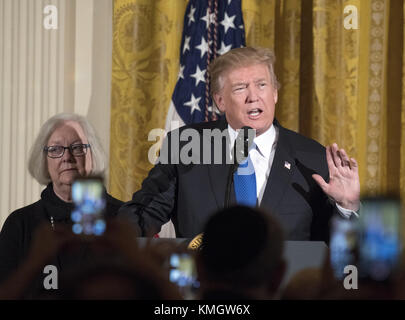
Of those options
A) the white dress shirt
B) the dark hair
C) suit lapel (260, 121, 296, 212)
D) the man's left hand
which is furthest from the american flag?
the dark hair

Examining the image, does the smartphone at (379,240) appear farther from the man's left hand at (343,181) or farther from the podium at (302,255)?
the man's left hand at (343,181)

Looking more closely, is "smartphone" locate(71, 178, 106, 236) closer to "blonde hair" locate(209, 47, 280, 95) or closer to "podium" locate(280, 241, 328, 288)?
"podium" locate(280, 241, 328, 288)

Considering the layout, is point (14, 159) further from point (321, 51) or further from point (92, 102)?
point (321, 51)

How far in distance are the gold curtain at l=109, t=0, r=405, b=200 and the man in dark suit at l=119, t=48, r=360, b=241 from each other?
98 cm

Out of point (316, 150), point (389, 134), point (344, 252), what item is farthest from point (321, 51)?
point (344, 252)

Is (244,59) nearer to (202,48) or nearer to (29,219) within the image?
(29,219)

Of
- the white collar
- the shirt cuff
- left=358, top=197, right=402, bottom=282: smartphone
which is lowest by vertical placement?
the shirt cuff

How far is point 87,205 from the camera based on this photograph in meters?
0.47

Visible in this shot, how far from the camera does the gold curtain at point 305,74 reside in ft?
8.50

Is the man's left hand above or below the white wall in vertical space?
below

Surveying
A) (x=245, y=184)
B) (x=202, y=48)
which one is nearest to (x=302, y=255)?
(x=245, y=184)

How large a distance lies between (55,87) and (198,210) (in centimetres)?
163

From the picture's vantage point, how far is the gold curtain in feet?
8.50

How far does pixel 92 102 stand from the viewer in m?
2.84
